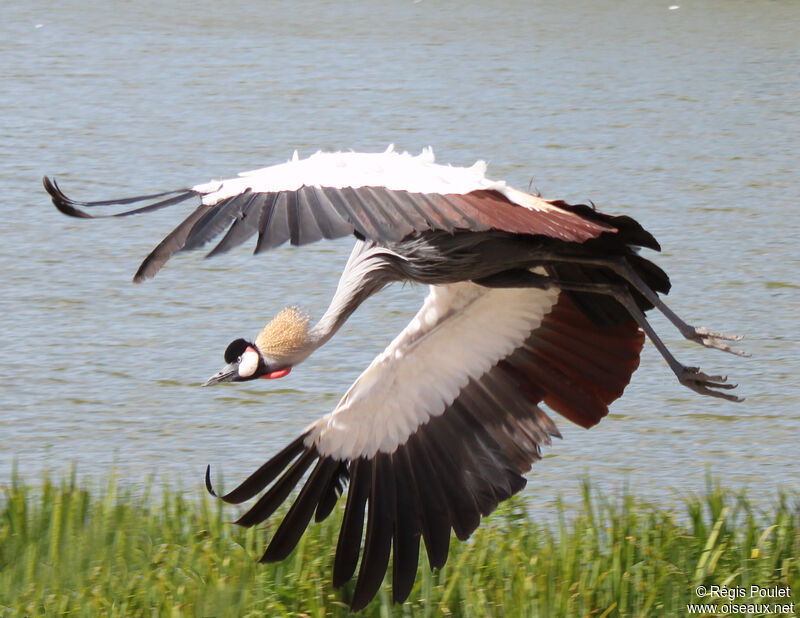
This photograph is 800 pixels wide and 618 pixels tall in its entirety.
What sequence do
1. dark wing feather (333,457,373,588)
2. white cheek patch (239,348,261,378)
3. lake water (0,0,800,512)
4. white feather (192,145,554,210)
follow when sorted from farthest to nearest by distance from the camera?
lake water (0,0,800,512) → white cheek patch (239,348,261,378) → dark wing feather (333,457,373,588) → white feather (192,145,554,210)

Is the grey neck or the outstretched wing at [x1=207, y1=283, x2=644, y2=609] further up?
the grey neck

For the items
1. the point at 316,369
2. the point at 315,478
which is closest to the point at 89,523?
the point at 315,478

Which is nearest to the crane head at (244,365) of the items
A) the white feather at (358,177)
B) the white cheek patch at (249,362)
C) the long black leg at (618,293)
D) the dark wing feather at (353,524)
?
the white cheek patch at (249,362)

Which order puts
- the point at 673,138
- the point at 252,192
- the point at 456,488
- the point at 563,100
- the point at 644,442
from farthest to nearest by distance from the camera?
the point at 563,100, the point at 673,138, the point at 644,442, the point at 456,488, the point at 252,192

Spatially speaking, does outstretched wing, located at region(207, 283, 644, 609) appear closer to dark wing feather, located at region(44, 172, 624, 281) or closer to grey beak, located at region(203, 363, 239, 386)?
grey beak, located at region(203, 363, 239, 386)

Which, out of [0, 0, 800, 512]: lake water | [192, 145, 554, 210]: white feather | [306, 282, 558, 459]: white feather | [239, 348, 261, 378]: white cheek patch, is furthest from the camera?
[0, 0, 800, 512]: lake water

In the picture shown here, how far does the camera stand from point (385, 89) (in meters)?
10.1

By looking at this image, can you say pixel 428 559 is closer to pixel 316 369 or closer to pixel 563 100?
pixel 316 369

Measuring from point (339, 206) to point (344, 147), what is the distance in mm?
5330

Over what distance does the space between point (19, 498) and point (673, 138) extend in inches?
236

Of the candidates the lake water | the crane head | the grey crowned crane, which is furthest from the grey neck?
the lake water

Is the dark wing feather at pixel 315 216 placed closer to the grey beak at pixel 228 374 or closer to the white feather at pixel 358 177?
the white feather at pixel 358 177

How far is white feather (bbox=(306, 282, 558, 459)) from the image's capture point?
4059 millimetres

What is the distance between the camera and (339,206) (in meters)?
3.07
